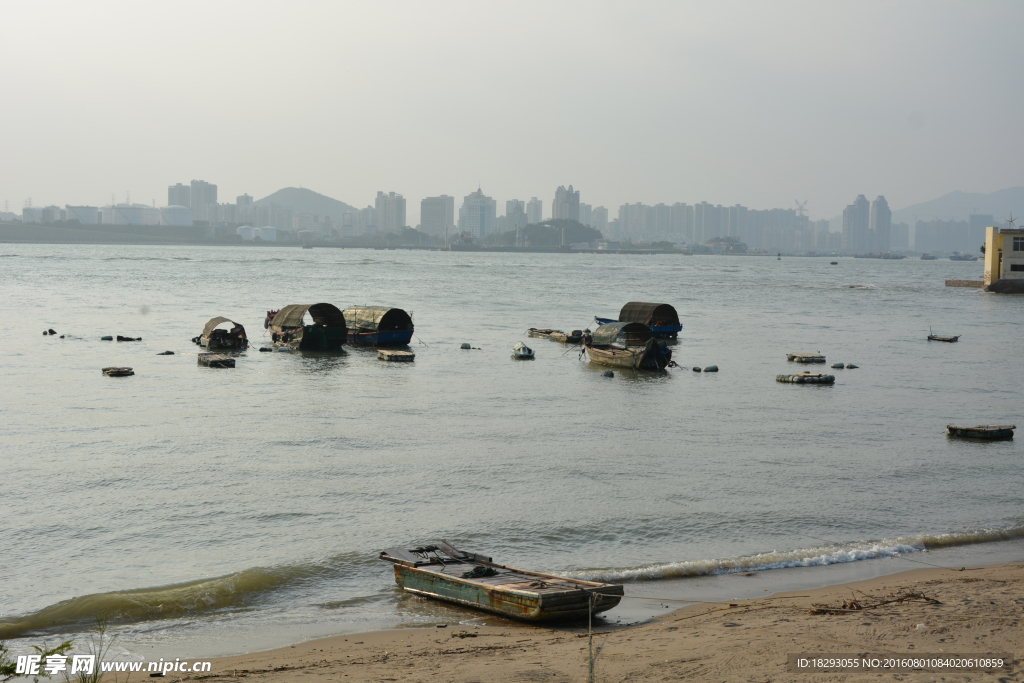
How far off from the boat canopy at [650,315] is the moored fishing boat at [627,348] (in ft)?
27.4

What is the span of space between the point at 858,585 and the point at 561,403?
798 inches

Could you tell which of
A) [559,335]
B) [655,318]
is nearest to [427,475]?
[559,335]

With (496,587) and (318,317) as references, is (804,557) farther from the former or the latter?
(318,317)

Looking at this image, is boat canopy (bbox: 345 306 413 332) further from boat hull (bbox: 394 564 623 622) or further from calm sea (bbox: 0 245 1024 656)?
boat hull (bbox: 394 564 623 622)

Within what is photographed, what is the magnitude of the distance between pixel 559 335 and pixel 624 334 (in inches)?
390

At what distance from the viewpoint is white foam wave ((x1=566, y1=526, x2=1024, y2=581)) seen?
15062 mm

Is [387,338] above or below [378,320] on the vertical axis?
below

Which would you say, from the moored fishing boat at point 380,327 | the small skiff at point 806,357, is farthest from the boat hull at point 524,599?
the moored fishing boat at point 380,327

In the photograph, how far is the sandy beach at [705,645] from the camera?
984 cm

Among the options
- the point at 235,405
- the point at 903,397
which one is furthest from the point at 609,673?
the point at 903,397

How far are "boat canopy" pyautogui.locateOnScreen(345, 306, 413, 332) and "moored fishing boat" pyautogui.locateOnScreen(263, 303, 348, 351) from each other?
1432 mm

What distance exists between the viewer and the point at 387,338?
171ft

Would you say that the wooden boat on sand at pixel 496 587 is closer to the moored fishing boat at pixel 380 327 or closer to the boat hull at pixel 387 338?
the boat hull at pixel 387 338

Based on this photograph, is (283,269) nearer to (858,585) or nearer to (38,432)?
(38,432)
